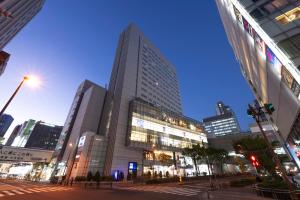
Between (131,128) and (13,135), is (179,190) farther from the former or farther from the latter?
(13,135)

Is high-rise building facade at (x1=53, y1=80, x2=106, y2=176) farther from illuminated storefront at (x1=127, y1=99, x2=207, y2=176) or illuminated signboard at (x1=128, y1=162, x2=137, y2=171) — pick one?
illuminated signboard at (x1=128, y1=162, x2=137, y2=171)

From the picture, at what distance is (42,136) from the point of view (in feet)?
467

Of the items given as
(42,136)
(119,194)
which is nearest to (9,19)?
(119,194)

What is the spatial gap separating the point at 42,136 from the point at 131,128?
13349 cm

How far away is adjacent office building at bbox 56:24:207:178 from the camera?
4700cm

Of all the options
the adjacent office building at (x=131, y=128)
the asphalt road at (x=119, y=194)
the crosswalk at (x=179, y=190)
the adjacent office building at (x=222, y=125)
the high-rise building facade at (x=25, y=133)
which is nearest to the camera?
the asphalt road at (x=119, y=194)

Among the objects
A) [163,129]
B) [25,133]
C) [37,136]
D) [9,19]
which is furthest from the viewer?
[25,133]

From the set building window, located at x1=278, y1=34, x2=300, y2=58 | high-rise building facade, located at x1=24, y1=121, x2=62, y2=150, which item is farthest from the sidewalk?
high-rise building facade, located at x1=24, y1=121, x2=62, y2=150

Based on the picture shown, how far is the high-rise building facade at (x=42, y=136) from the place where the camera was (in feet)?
449

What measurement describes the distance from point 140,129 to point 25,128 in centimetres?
14856

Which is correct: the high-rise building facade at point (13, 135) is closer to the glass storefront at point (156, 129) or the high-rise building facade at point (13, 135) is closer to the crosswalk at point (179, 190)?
the glass storefront at point (156, 129)

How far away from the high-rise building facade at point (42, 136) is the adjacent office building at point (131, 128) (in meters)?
99.1

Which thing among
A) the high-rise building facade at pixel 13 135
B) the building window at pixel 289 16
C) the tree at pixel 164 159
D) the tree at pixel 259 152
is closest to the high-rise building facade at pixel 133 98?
the tree at pixel 164 159

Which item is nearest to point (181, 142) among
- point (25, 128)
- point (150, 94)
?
point (150, 94)
